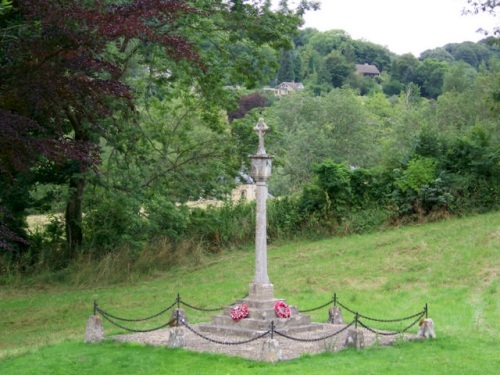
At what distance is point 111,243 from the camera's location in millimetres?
24500

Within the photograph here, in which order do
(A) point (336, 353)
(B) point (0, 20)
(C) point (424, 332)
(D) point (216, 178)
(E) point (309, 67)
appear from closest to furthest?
(A) point (336, 353), (C) point (424, 332), (B) point (0, 20), (D) point (216, 178), (E) point (309, 67)

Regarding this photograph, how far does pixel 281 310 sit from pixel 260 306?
415 mm

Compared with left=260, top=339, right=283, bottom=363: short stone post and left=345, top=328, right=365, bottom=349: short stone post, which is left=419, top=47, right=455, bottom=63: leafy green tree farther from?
left=260, top=339, right=283, bottom=363: short stone post

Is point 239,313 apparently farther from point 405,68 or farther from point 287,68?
point 287,68

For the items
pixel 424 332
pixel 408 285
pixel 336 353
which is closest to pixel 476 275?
pixel 408 285

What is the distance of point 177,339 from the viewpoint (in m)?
13.1

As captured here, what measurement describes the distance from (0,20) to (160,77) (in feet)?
31.5

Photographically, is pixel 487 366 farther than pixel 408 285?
No

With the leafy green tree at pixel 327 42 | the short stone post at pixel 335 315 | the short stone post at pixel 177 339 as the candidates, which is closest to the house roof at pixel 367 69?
the leafy green tree at pixel 327 42

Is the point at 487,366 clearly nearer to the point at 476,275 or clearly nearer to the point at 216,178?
the point at 476,275

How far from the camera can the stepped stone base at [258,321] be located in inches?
556

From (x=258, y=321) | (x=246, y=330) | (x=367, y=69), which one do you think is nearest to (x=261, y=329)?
(x=258, y=321)


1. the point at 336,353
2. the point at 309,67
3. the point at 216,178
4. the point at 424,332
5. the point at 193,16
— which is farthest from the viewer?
the point at 309,67

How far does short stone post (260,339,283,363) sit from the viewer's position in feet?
38.6
